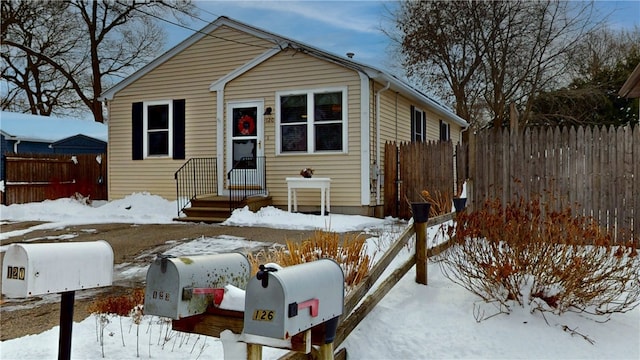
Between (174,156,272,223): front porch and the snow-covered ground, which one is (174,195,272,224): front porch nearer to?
(174,156,272,223): front porch

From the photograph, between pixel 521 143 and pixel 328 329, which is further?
pixel 521 143

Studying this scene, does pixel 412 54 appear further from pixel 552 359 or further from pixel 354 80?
pixel 552 359

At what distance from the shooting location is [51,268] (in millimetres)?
1992

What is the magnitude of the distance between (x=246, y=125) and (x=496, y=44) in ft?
46.3

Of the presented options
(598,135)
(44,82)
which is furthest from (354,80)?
(44,82)

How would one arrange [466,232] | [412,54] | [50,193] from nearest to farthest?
1. [466,232]
2. [50,193]
3. [412,54]

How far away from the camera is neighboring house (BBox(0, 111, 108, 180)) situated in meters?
17.9

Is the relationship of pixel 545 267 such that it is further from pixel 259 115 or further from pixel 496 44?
pixel 496 44

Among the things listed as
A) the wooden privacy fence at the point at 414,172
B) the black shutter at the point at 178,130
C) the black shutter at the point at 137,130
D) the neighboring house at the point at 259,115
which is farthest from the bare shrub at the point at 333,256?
the black shutter at the point at 137,130

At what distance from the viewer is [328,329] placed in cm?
185

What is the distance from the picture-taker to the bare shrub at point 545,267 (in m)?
3.63

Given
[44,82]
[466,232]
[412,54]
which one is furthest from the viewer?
[44,82]

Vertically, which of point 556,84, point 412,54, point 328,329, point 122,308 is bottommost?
point 122,308

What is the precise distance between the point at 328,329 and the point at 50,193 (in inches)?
610
